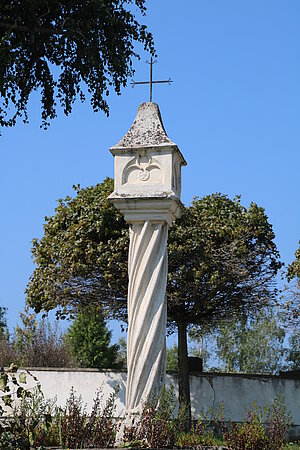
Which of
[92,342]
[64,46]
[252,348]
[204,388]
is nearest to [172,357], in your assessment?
[252,348]

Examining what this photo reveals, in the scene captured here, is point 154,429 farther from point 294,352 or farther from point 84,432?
point 294,352

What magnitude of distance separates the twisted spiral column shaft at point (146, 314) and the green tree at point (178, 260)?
7117mm

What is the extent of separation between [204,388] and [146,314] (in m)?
9.23

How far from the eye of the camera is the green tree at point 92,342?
2598 cm

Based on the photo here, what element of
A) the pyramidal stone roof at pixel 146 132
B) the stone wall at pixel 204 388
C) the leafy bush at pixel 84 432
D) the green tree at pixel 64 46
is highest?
the green tree at pixel 64 46

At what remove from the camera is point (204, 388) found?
16031 mm

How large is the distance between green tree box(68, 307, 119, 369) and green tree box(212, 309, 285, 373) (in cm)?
835

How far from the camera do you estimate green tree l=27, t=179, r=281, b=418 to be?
1504cm

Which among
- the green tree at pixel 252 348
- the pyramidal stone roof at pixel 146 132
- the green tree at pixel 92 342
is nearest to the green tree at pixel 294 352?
the green tree at pixel 252 348

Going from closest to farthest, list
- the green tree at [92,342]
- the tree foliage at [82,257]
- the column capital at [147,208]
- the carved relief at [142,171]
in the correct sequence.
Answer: the column capital at [147,208]
the carved relief at [142,171]
the tree foliage at [82,257]
the green tree at [92,342]

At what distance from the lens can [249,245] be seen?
1620 cm

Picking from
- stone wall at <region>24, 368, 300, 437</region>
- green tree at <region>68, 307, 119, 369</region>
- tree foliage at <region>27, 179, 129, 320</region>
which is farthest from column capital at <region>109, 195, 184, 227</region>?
green tree at <region>68, 307, 119, 369</region>

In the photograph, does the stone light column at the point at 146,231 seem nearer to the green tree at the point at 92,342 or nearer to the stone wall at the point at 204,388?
A: the stone wall at the point at 204,388

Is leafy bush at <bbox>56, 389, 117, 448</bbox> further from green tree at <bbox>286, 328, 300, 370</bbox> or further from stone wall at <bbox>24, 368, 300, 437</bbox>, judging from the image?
green tree at <bbox>286, 328, 300, 370</bbox>
